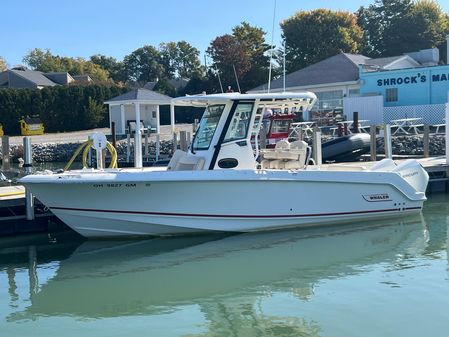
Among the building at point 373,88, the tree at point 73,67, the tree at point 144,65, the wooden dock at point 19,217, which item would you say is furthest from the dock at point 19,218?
the tree at point 144,65

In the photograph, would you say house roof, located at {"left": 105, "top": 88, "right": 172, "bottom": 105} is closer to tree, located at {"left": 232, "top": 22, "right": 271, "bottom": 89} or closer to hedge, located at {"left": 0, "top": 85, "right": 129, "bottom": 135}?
hedge, located at {"left": 0, "top": 85, "right": 129, "bottom": 135}

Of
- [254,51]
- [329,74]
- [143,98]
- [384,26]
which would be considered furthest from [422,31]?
[143,98]

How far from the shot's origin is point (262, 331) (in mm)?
6648

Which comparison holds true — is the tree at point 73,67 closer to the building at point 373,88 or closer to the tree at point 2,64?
the tree at point 2,64

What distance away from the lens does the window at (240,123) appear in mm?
11133

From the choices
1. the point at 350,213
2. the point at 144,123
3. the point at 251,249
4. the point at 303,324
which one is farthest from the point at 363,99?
the point at 303,324

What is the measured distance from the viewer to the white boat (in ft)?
34.3

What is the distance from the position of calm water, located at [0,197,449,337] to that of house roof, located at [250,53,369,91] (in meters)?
24.3

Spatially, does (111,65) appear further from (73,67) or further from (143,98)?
(143,98)

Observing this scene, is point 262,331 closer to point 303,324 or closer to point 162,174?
point 303,324

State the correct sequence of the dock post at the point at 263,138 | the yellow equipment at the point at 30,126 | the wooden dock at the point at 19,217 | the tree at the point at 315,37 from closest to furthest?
the wooden dock at the point at 19,217
the dock post at the point at 263,138
the yellow equipment at the point at 30,126
the tree at the point at 315,37

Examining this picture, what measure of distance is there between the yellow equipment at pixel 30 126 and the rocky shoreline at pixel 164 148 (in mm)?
7472

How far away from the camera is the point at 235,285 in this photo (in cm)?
839

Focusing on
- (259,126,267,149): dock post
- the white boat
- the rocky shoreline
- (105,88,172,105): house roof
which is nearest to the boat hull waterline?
the white boat
